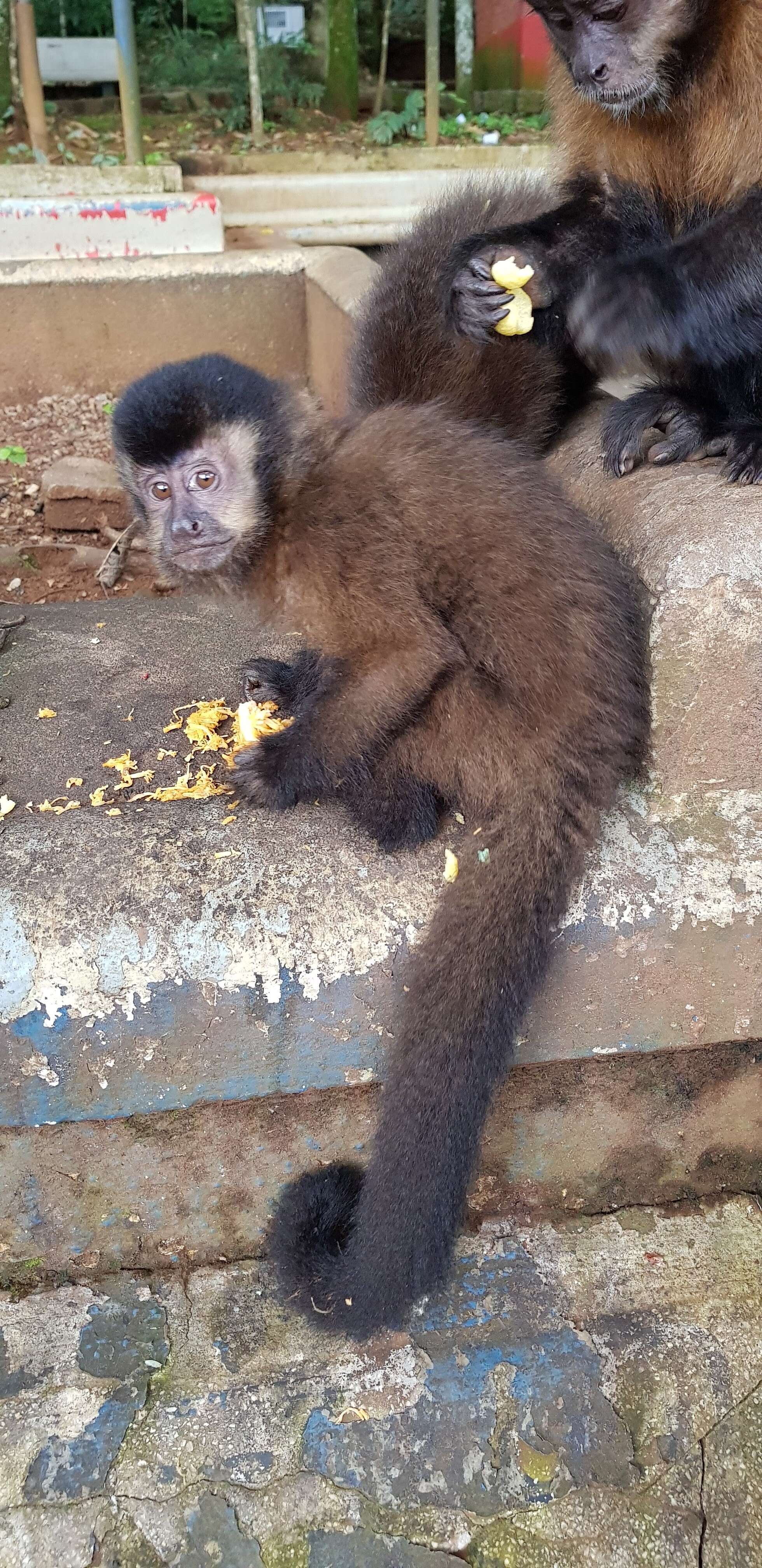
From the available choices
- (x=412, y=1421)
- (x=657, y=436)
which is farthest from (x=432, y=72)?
(x=412, y=1421)

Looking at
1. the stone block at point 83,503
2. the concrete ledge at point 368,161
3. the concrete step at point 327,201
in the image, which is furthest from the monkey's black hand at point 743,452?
the concrete ledge at point 368,161

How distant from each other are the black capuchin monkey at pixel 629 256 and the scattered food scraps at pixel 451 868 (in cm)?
86

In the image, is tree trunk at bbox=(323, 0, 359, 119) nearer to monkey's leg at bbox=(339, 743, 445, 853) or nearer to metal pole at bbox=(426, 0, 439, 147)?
metal pole at bbox=(426, 0, 439, 147)

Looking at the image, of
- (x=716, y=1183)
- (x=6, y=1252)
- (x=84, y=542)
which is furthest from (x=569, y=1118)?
(x=84, y=542)

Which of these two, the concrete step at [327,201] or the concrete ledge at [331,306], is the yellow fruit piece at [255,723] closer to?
the concrete ledge at [331,306]

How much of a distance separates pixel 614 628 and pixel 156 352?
4057 millimetres

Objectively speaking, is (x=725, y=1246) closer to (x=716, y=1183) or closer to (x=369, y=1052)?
(x=716, y=1183)

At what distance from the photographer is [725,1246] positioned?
7.82ft

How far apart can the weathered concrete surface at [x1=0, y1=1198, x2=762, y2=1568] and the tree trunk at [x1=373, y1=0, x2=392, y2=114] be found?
417 inches

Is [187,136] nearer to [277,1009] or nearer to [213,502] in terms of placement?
[213,502]

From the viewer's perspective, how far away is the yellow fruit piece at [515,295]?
2.60 meters

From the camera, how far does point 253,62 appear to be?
8922 millimetres

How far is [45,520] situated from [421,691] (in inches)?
130

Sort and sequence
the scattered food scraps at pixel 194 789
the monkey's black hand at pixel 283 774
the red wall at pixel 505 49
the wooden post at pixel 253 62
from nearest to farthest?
the monkey's black hand at pixel 283 774, the scattered food scraps at pixel 194 789, the wooden post at pixel 253 62, the red wall at pixel 505 49
